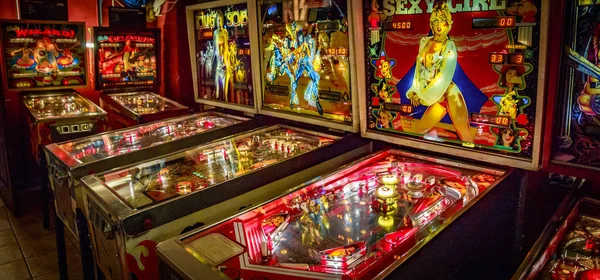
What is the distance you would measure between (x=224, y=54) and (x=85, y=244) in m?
1.86

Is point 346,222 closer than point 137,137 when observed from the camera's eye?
Yes

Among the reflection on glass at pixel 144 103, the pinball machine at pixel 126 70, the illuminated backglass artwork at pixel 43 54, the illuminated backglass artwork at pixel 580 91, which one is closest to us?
the illuminated backglass artwork at pixel 580 91

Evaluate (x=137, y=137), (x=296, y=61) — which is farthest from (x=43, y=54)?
(x=296, y=61)

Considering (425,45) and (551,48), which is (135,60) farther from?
(551,48)

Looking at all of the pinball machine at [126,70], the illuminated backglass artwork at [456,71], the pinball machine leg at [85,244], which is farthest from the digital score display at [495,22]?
the pinball machine at [126,70]

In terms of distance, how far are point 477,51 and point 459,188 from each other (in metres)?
0.63

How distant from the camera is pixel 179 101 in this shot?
5262 mm

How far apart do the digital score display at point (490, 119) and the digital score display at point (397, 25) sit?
0.56 m

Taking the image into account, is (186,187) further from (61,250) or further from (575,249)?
(575,249)

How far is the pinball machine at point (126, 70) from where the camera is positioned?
4.88 metres

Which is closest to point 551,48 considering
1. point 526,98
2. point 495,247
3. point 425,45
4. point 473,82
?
point 526,98

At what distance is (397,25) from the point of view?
7.52 feet

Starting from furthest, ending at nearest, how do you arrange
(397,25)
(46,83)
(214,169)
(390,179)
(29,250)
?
(46,83) → (29,250) → (214,169) → (397,25) → (390,179)

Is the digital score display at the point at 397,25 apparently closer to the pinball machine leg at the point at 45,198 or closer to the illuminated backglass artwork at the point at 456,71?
the illuminated backglass artwork at the point at 456,71
